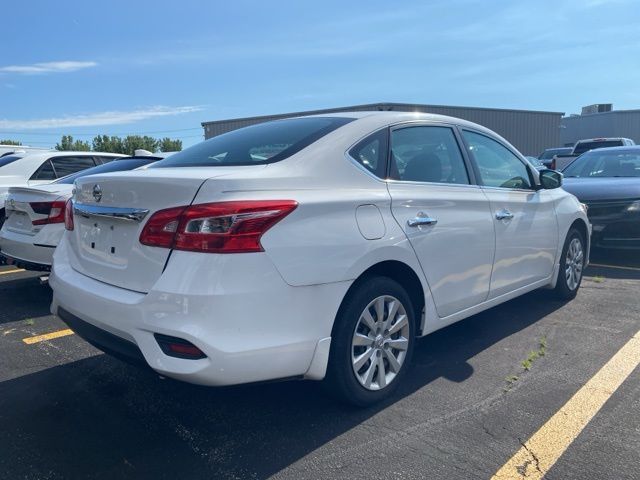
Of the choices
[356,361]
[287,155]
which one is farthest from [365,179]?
[356,361]

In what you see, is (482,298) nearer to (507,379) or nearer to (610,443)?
(507,379)

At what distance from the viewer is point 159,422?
301cm

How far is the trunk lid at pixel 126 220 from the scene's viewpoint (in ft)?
8.61

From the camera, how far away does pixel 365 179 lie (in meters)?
3.13

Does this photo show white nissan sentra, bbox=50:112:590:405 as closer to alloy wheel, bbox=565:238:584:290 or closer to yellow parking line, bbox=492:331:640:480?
yellow parking line, bbox=492:331:640:480

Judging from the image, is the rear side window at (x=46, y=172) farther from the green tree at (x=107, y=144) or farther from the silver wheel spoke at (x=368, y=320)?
the green tree at (x=107, y=144)

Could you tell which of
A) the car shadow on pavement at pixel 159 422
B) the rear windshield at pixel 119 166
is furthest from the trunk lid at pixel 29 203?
the car shadow on pavement at pixel 159 422

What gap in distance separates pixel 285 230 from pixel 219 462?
1.13 meters

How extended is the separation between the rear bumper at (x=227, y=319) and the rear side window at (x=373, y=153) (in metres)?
0.83

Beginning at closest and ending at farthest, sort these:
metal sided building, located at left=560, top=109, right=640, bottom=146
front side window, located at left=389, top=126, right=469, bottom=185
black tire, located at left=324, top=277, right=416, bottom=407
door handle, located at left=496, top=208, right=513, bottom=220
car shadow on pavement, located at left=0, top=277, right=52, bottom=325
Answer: black tire, located at left=324, top=277, right=416, bottom=407 → front side window, located at left=389, top=126, right=469, bottom=185 → door handle, located at left=496, top=208, right=513, bottom=220 → car shadow on pavement, located at left=0, top=277, right=52, bottom=325 → metal sided building, located at left=560, top=109, right=640, bottom=146

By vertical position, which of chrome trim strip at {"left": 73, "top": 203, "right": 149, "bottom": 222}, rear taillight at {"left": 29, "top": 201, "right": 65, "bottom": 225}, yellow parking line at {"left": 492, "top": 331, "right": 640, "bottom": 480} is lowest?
yellow parking line at {"left": 492, "top": 331, "right": 640, "bottom": 480}

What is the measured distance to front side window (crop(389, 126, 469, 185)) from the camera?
3451mm

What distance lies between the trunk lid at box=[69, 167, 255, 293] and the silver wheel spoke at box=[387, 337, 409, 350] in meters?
1.34

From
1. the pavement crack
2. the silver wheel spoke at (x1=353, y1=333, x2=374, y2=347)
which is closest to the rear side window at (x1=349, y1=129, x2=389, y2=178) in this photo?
the silver wheel spoke at (x1=353, y1=333, x2=374, y2=347)
